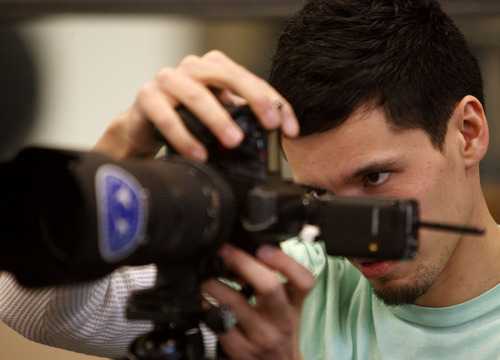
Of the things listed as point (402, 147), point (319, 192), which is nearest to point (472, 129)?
point (402, 147)

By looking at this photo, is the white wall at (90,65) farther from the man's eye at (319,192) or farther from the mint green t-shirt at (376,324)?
the man's eye at (319,192)

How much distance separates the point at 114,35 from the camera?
1954mm

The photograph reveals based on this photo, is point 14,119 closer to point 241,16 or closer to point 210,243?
point 241,16

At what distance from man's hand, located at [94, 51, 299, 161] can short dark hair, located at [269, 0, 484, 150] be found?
24cm

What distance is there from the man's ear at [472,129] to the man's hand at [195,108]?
44 cm

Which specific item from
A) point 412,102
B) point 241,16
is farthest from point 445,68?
point 241,16

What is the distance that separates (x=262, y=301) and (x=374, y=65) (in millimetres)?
505

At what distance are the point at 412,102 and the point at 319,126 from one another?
0.52 feet

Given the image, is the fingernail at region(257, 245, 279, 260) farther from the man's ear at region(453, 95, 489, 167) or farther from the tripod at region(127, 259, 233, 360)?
the man's ear at region(453, 95, 489, 167)

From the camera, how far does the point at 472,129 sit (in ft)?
3.63

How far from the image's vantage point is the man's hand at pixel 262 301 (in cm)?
69

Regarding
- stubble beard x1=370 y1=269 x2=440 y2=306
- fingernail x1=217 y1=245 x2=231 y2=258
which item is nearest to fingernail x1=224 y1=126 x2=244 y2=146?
fingernail x1=217 y1=245 x2=231 y2=258

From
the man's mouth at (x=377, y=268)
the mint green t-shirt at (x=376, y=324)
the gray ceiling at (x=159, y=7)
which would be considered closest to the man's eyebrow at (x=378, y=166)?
the man's mouth at (x=377, y=268)

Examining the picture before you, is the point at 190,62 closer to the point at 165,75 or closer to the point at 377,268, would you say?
the point at 165,75
